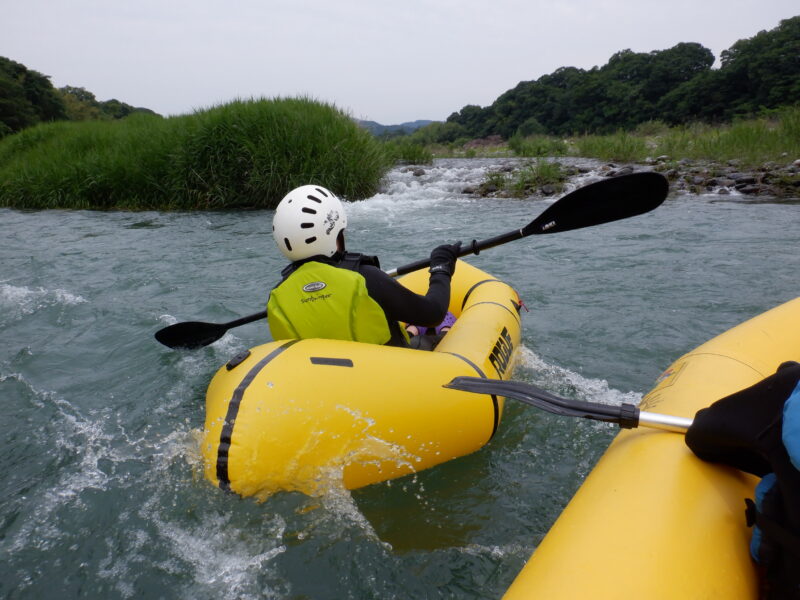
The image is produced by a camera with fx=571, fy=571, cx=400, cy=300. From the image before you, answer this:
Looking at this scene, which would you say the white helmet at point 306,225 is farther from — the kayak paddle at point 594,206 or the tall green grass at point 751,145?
the tall green grass at point 751,145

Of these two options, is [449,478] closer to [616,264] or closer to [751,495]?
[751,495]

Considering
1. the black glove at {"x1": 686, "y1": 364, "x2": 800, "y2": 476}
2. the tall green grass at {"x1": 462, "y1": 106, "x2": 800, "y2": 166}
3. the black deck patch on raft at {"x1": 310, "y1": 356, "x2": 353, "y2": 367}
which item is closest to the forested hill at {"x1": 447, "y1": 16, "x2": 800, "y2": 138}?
the tall green grass at {"x1": 462, "y1": 106, "x2": 800, "y2": 166}

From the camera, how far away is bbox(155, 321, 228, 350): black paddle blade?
3.64 meters

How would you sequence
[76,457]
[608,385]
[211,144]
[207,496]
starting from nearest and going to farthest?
[207,496]
[76,457]
[608,385]
[211,144]

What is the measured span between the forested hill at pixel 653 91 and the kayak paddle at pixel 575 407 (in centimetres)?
3000

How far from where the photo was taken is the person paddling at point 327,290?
8.41 feet

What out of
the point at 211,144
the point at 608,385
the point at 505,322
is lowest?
the point at 608,385

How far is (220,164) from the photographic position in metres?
10.1

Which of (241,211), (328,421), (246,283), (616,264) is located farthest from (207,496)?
(241,211)

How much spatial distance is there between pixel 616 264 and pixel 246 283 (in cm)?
391

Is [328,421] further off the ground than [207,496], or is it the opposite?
[328,421]

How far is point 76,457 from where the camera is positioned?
9.12 feet

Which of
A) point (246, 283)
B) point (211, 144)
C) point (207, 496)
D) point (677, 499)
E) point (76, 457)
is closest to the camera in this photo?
point (677, 499)

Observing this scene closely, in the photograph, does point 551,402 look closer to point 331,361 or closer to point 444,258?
point 331,361
